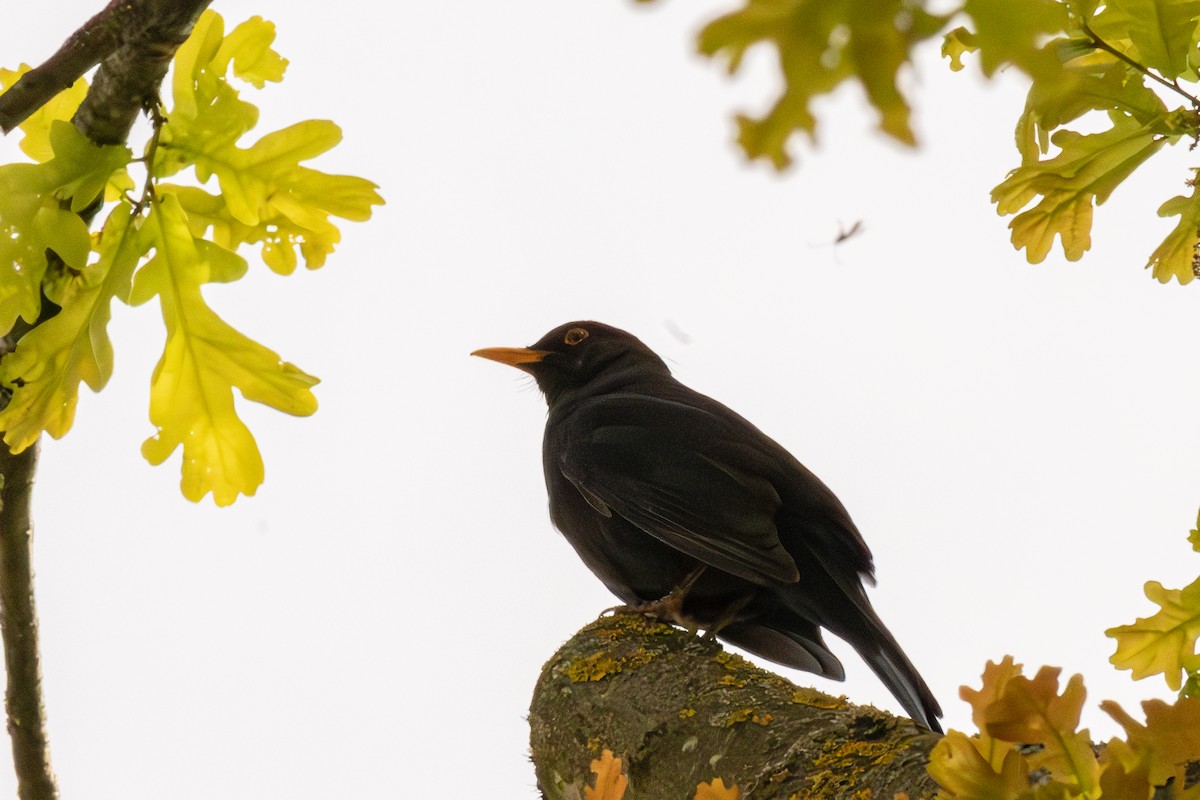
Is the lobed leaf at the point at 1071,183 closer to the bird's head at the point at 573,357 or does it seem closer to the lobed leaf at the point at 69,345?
the lobed leaf at the point at 69,345

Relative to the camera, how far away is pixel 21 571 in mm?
2619

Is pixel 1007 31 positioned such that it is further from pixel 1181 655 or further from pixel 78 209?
pixel 78 209

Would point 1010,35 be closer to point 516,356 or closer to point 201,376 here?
point 201,376

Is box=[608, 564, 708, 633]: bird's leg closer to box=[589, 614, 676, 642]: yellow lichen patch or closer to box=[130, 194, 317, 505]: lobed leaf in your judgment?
box=[589, 614, 676, 642]: yellow lichen patch

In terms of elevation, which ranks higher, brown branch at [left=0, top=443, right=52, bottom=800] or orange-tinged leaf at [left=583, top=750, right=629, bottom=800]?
brown branch at [left=0, top=443, right=52, bottom=800]

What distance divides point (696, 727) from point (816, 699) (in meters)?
0.23

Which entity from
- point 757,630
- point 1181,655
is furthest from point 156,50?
point 757,630

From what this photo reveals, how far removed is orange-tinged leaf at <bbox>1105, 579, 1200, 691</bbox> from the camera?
4.95 feet

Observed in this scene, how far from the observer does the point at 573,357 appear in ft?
16.1

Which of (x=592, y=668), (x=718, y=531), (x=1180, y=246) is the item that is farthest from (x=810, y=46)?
(x=718, y=531)

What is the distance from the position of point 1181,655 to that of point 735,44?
1.14 meters

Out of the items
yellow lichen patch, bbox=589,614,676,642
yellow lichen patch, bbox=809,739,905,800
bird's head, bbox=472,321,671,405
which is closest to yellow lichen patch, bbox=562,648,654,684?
yellow lichen patch, bbox=589,614,676,642

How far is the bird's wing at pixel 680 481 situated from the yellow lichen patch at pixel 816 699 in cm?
97

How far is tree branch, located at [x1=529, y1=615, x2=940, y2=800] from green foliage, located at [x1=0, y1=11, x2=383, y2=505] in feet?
2.72
